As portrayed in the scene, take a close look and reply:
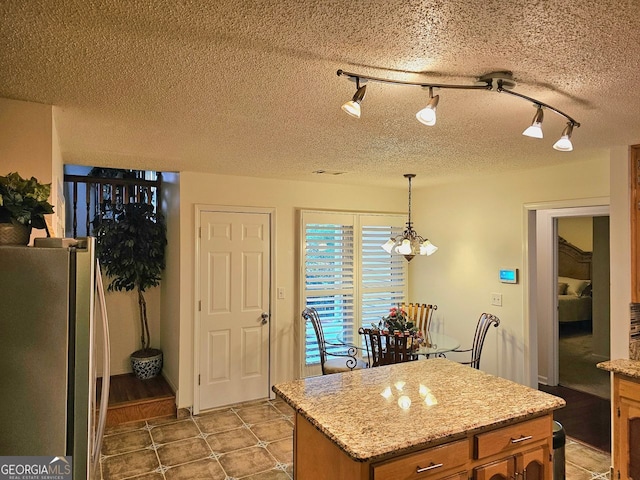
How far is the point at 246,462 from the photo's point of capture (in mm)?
3273

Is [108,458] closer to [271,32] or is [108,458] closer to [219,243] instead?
[219,243]

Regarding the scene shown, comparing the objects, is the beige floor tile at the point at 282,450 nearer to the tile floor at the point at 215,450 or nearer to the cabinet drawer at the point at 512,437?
the tile floor at the point at 215,450

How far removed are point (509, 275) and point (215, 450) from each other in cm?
309

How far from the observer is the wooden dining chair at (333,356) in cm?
411

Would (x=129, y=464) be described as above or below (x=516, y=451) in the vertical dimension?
below

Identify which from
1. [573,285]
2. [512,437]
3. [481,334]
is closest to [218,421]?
[481,334]

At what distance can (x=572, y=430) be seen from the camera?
146 inches

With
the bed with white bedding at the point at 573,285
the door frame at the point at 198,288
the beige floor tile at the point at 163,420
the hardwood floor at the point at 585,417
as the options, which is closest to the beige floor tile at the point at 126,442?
the beige floor tile at the point at 163,420

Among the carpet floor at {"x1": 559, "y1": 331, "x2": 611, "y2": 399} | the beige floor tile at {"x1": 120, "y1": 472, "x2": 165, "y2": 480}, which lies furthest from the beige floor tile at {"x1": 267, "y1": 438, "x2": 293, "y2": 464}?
the carpet floor at {"x1": 559, "y1": 331, "x2": 611, "y2": 399}

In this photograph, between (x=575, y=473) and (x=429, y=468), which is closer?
(x=429, y=468)

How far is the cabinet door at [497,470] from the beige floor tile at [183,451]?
2.29 m

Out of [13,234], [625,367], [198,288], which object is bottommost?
[625,367]

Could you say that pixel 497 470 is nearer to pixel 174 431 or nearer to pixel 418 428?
pixel 418 428

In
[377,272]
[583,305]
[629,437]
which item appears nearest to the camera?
[629,437]
